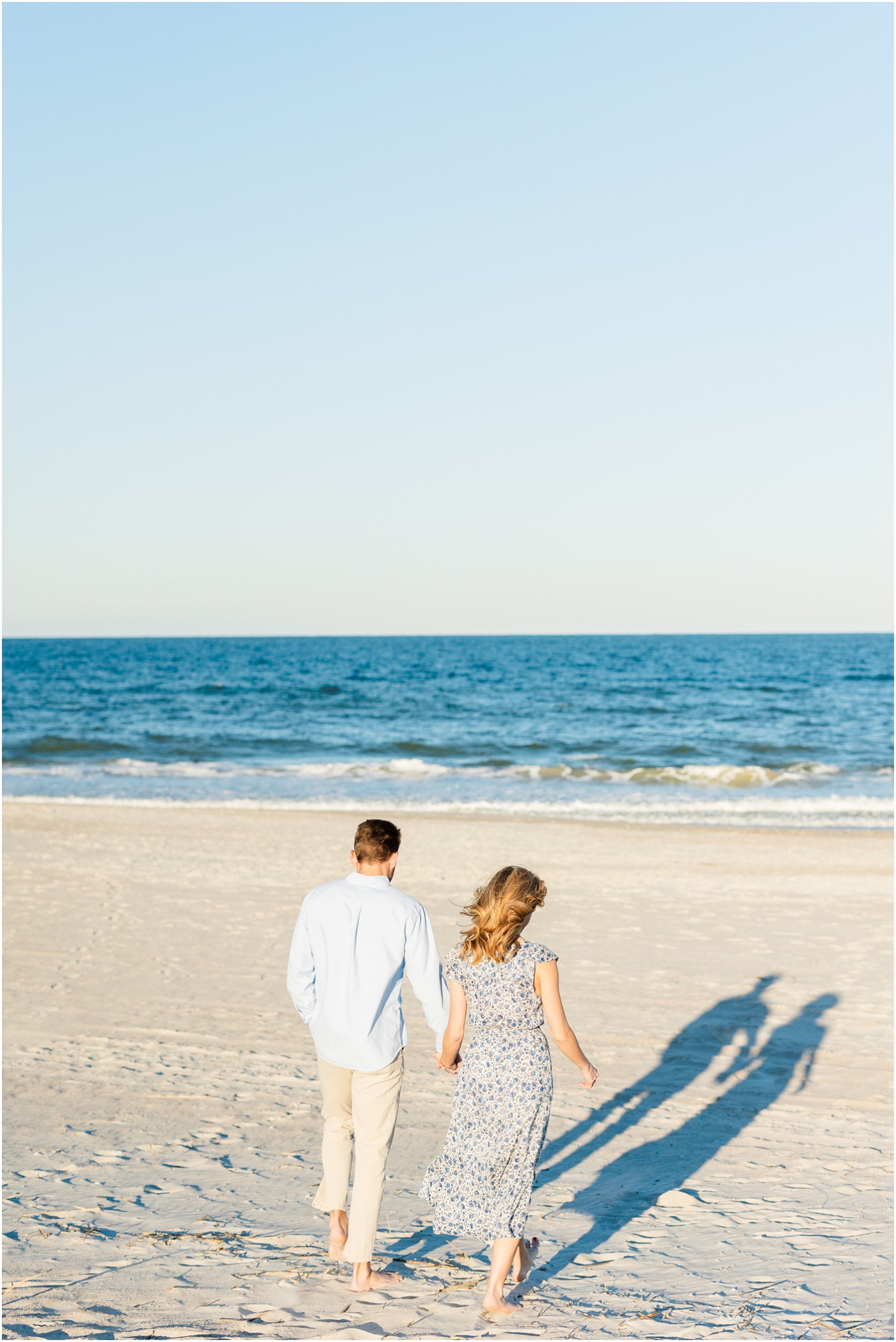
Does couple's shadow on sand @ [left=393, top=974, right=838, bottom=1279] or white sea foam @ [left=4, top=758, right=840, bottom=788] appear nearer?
couple's shadow on sand @ [left=393, top=974, right=838, bottom=1279]

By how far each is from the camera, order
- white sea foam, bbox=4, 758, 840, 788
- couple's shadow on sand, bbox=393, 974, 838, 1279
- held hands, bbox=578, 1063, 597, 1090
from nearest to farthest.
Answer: held hands, bbox=578, 1063, 597, 1090 < couple's shadow on sand, bbox=393, 974, 838, 1279 < white sea foam, bbox=4, 758, 840, 788

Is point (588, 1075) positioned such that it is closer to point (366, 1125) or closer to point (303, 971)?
point (366, 1125)

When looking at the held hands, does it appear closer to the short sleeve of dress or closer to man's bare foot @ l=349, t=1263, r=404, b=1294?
the short sleeve of dress

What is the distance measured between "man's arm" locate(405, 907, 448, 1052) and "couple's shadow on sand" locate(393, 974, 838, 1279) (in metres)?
1.38

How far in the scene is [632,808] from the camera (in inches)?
766

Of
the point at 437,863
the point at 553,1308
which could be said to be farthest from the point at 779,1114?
the point at 437,863

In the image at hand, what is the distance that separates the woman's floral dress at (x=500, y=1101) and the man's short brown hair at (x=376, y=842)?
0.52m

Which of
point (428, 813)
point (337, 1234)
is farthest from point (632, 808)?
point (337, 1234)

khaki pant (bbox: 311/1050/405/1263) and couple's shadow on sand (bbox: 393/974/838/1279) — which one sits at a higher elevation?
khaki pant (bbox: 311/1050/405/1263)

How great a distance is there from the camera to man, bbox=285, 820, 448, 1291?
3.92m

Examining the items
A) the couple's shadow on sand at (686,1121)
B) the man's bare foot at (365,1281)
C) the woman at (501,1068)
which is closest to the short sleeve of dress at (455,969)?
the woman at (501,1068)

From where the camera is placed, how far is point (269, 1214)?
4.94 metres

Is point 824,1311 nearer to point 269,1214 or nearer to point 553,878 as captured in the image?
point 269,1214

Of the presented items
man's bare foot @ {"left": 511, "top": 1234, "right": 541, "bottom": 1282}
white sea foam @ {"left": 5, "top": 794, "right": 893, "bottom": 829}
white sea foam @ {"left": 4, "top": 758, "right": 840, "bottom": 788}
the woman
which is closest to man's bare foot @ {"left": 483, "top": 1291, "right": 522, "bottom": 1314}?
the woman
